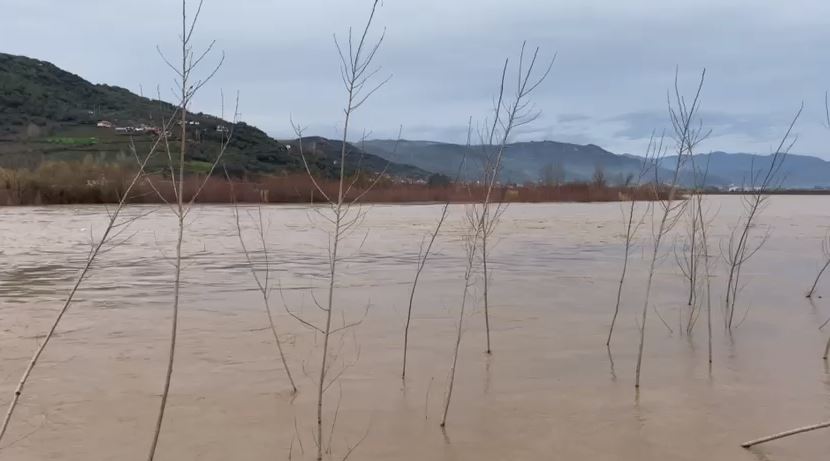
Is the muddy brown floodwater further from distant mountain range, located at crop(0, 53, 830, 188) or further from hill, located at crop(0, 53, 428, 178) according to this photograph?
hill, located at crop(0, 53, 428, 178)

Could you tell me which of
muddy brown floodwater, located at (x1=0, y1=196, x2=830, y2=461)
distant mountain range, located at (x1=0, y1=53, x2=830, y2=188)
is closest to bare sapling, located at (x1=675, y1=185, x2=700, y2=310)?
muddy brown floodwater, located at (x1=0, y1=196, x2=830, y2=461)

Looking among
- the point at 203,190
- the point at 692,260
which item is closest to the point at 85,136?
the point at 203,190

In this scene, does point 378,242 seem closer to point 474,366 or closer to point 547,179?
point 474,366

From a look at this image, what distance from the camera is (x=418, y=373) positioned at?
220 inches

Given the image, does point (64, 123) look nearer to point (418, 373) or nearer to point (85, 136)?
point (85, 136)

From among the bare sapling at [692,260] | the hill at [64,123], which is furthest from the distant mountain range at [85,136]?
the bare sapling at [692,260]

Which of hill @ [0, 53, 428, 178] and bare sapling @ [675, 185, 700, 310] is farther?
hill @ [0, 53, 428, 178]

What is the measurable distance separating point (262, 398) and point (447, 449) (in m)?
1.54

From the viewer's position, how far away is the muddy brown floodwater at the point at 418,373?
4188mm

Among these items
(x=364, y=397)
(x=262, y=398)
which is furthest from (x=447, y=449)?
(x=262, y=398)

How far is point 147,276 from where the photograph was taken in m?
11.0

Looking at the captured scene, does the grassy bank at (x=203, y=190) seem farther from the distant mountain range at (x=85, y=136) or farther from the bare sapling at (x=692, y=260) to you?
the bare sapling at (x=692, y=260)

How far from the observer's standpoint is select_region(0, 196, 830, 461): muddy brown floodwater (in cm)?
419

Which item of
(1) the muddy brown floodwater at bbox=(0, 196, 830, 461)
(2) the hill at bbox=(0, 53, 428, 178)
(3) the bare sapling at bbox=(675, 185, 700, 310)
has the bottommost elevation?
(1) the muddy brown floodwater at bbox=(0, 196, 830, 461)
